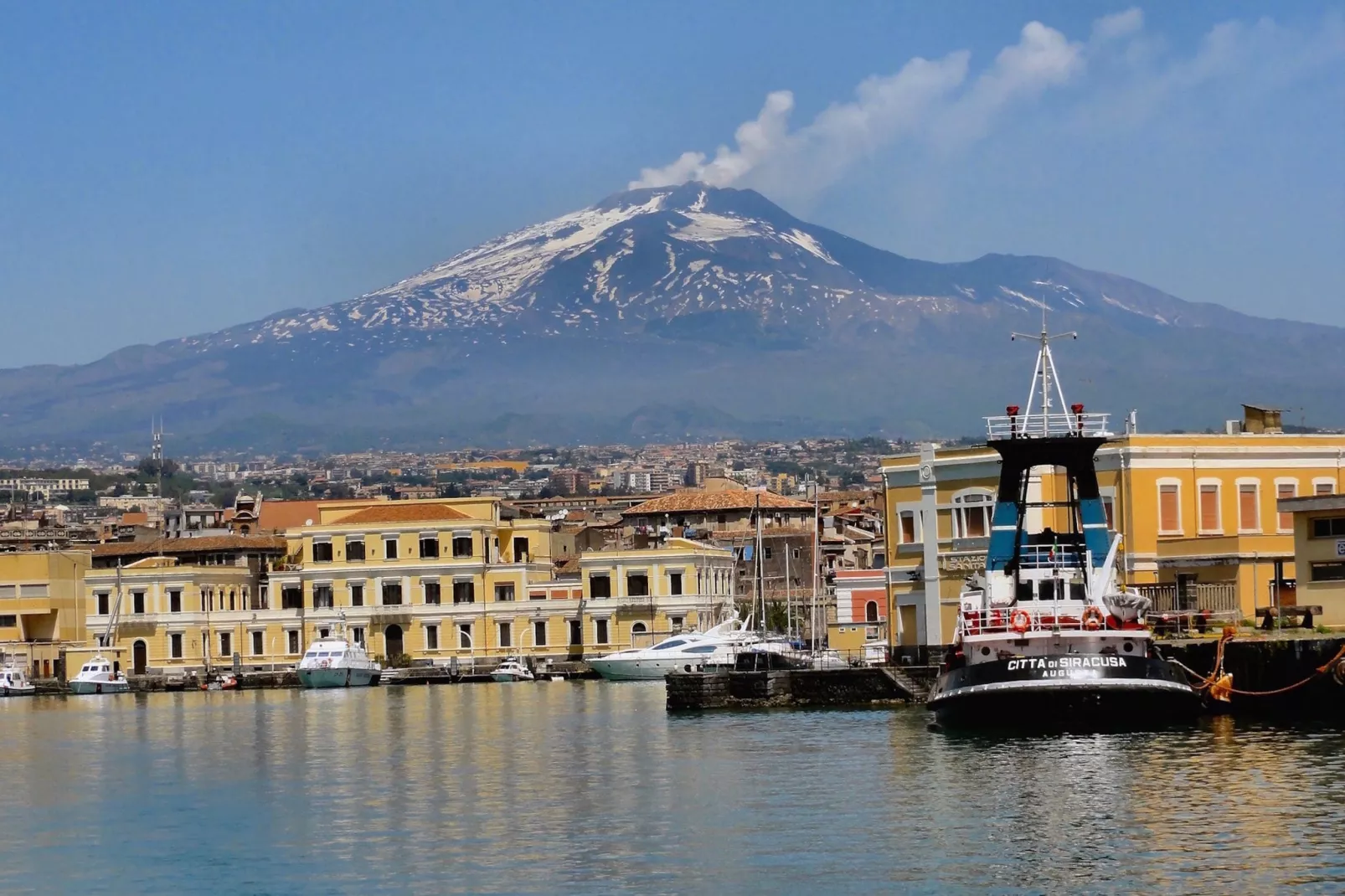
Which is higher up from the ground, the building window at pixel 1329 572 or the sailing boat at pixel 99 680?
the building window at pixel 1329 572

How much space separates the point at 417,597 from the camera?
11125 cm

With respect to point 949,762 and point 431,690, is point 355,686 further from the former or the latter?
point 949,762

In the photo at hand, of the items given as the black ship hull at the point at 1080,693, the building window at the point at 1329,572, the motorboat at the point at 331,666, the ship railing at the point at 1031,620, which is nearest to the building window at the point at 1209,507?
the building window at the point at 1329,572

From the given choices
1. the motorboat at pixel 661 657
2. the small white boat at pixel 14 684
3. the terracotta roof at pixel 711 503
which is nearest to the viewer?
the motorboat at pixel 661 657

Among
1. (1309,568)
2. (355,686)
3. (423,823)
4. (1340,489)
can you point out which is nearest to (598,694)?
(355,686)

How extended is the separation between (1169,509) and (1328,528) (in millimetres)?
12528

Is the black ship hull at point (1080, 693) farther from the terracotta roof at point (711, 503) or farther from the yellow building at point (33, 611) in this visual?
the terracotta roof at point (711, 503)

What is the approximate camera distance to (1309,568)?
57.2m

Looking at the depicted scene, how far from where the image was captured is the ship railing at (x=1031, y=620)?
5009cm

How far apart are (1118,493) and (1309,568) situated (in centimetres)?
1251

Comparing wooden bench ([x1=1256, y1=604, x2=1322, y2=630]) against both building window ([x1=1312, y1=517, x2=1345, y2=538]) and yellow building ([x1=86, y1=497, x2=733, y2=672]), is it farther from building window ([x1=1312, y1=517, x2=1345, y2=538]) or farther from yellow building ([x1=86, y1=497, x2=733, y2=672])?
yellow building ([x1=86, y1=497, x2=733, y2=672])

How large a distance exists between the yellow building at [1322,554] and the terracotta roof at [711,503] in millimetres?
76113

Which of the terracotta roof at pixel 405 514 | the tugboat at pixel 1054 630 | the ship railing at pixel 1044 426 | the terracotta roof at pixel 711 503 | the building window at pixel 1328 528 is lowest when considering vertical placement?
the tugboat at pixel 1054 630

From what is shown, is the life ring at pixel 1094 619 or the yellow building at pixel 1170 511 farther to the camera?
the yellow building at pixel 1170 511
